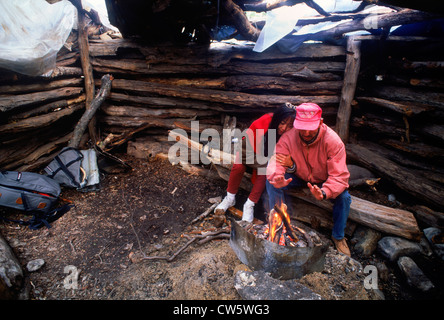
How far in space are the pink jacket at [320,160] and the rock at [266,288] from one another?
1.25 m

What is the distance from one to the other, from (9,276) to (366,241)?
4.65 meters

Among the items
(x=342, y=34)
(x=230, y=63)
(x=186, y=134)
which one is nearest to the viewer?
(x=342, y=34)

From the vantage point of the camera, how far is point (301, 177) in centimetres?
375

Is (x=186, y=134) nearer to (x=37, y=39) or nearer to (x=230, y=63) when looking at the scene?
(x=230, y=63)

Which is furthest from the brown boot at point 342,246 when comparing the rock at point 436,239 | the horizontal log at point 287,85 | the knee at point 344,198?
the horizontal log at point 287,85

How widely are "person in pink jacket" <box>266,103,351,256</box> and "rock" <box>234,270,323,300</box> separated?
116 centimetres

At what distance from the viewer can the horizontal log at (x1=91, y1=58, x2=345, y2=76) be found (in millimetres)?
4914

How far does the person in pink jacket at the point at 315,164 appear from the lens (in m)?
3.15

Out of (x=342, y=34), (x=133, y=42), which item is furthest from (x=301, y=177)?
(x=133, y=42)

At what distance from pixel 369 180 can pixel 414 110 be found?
4.49ft

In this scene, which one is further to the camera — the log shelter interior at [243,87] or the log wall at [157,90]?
the log wall at [157,90]

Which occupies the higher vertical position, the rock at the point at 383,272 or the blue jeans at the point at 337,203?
the blue jeans at the point at 337,203

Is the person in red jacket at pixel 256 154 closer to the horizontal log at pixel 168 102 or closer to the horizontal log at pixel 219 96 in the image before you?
the horizontal log at pixel 219 96

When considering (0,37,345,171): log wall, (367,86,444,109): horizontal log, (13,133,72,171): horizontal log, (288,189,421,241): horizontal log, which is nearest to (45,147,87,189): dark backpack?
(13,133,72,171): horizontal log
